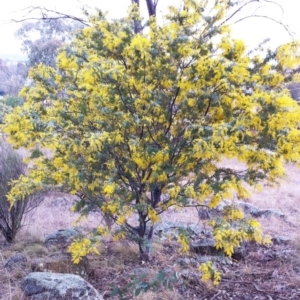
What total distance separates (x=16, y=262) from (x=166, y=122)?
8.06 feet

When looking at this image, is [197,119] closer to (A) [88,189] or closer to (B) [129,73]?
(B) [129,73]

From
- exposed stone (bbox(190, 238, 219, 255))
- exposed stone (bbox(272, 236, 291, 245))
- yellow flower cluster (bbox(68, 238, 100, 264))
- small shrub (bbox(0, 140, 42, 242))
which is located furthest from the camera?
small shrub (bbox(0, 140, 42, 242))

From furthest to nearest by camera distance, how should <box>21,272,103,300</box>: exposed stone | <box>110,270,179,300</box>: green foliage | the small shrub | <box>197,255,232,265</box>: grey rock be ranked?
the small shrub
<box>197,255,232,265</box>: grey rock
<box>21,272,103,300</box>: exposed stone
<box>110,270,179,300</box>: green foliage

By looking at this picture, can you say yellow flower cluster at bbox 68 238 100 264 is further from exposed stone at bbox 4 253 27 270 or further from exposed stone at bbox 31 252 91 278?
exposed stone at bbox 4 253 27 270

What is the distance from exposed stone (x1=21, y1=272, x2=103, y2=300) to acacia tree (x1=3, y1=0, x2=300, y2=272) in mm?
387

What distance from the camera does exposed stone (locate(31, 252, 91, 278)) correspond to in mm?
4367

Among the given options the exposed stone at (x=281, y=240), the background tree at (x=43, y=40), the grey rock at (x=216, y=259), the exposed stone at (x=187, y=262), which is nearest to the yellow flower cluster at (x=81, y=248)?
the exposed stone at (x=187, y=262)

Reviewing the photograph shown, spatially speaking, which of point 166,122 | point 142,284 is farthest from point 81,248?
point 142,284

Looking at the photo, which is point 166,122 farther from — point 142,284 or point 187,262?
point 142,284

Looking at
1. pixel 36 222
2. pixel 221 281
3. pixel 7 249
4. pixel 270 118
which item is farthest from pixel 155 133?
pixel 36 222

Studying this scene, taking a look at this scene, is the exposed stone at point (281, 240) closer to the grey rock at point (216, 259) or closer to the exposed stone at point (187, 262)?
the grey rock at point (216, 259)

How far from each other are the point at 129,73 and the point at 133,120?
490 mm

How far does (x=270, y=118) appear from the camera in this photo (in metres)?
3.33

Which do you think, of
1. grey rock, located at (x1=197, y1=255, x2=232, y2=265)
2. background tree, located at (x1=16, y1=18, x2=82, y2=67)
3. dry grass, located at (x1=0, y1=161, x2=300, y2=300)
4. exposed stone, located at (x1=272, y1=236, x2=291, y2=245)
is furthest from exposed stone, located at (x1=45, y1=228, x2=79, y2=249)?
background tree, located at (x1=16, y1=18, x2=82, y2=67)
